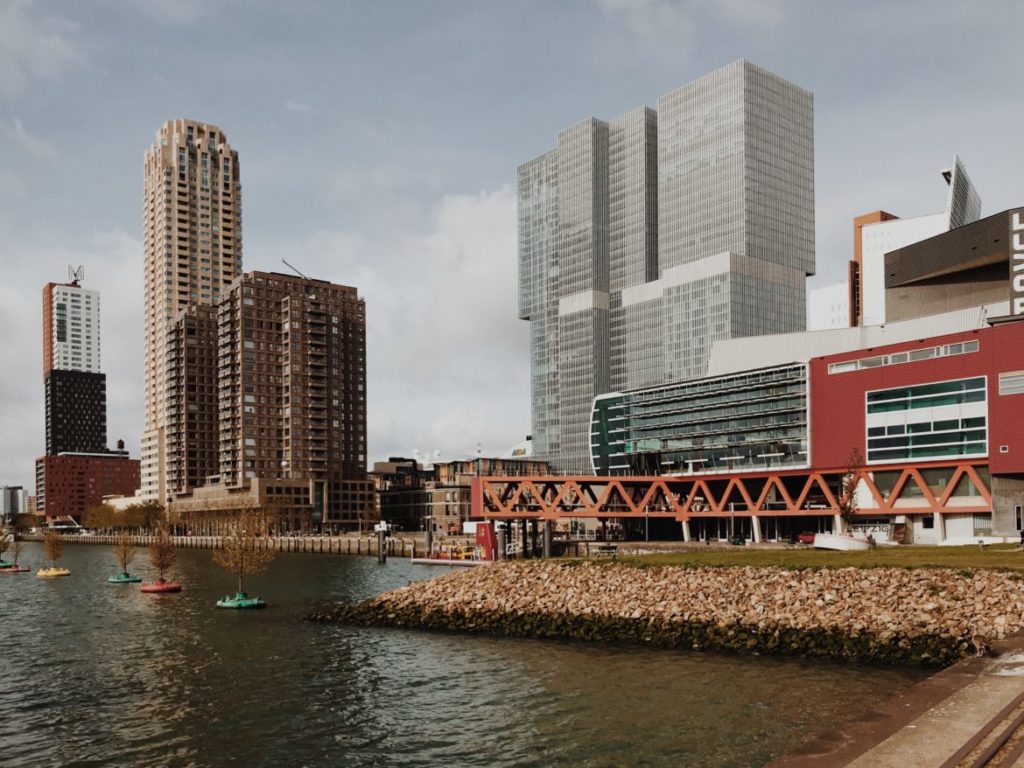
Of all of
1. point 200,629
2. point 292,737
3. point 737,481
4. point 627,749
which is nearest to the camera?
point 627,749

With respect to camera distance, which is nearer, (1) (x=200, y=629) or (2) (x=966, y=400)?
(1) (x=200, y=629)

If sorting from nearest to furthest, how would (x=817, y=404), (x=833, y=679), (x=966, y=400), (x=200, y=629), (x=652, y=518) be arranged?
(x=833, y=679) < (x=200, y=629) < (x=966, y=400) < (x=817, y=404) < (x=652, y=518)

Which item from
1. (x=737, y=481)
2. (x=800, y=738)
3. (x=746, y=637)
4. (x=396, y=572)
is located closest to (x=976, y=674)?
(x=800, y=738)

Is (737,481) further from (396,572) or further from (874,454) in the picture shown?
(396,572)

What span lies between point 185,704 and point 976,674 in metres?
35.0

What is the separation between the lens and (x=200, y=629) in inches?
2805

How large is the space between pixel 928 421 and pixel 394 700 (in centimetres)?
9722

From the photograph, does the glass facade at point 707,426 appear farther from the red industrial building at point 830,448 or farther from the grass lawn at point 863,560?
the grass lawn at point 863,560

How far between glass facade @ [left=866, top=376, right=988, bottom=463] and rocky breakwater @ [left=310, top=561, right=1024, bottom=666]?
6675cm

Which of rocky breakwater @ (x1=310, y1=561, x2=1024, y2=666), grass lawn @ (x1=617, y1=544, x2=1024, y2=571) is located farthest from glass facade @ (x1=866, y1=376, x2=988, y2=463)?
rocky breakwater @ (x1=310, y1=561, x2=1024, y2=666)

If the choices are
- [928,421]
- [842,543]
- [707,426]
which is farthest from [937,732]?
[707,426]

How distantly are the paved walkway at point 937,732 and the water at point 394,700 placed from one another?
7.11 m

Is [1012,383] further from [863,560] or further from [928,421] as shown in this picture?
[863,560]

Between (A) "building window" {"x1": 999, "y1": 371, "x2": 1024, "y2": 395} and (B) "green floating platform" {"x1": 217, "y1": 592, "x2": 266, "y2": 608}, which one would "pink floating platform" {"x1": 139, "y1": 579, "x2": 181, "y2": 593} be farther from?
(A) "building window" {"x1": 999, "y1": 371, "x2": 1024, "y2": 395}
